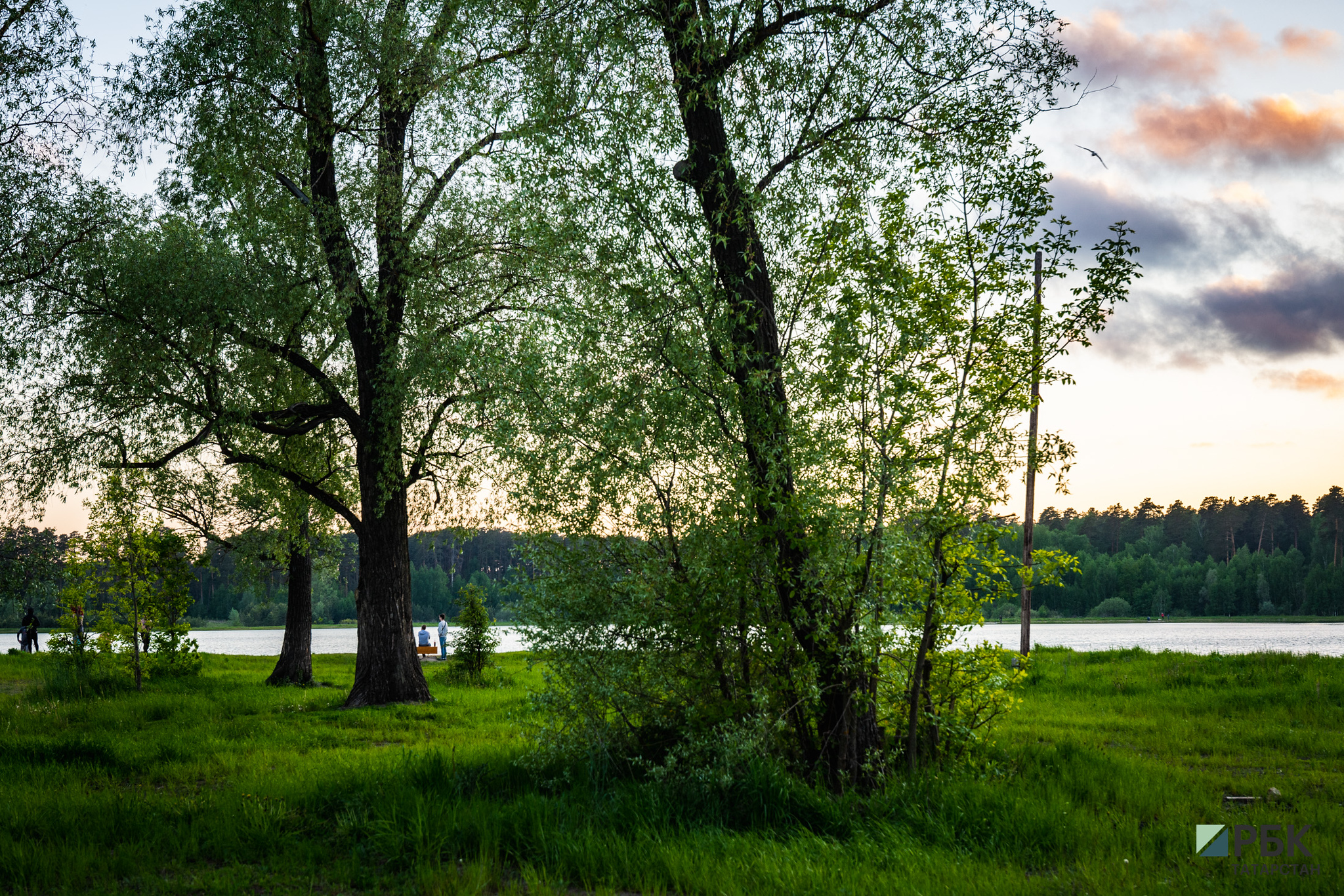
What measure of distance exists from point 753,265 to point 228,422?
992cm

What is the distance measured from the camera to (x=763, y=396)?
23.3 feet

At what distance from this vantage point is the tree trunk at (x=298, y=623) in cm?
1853

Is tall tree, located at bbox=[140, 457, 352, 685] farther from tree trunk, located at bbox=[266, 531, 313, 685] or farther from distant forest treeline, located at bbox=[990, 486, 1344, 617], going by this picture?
distant forest treeline, located at bbox=[990, 486, 1344, 617]

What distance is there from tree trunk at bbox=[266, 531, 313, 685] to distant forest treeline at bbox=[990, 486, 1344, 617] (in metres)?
68.1

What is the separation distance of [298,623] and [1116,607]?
3802 inches

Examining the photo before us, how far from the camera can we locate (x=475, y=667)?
18.8m

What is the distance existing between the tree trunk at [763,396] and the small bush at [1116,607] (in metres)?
100

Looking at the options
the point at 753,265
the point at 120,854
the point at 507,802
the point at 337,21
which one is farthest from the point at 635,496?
the point at 337,21

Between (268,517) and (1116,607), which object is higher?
(268,517)

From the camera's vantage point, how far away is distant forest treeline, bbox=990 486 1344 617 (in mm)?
90500

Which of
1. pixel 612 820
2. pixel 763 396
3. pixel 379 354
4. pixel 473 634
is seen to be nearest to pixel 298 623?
pixel 473 634

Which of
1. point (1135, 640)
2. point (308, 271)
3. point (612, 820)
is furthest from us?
point (1135, 640)

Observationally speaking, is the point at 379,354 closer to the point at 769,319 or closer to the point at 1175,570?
the point at 769,319

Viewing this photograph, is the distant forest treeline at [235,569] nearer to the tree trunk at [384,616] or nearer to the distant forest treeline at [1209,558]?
the tree trunk at [384,616]
